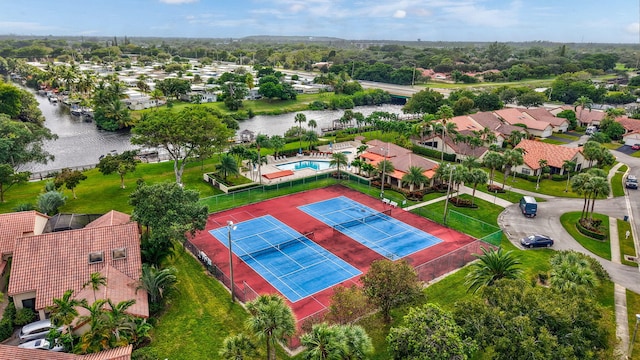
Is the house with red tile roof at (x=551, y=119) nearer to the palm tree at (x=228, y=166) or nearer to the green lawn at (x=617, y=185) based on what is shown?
the green lawn at (x=617, y=185)

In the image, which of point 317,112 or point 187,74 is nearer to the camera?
point 317,112

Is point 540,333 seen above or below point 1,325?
above

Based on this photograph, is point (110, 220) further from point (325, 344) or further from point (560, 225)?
point (560, 225)

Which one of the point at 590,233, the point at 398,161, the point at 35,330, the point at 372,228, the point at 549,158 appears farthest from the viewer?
the point at 549,158

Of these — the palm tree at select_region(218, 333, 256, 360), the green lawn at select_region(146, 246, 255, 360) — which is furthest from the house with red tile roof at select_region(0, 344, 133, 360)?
the palm tree at select_region(218, 333, 256, 360)

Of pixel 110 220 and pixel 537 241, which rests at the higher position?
pixel 110 220

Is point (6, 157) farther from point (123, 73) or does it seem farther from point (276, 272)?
point (123, 73)

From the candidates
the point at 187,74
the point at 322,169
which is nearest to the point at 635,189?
the point at 322,169

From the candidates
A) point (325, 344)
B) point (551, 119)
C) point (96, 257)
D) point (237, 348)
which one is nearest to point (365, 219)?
point (96, 257)
